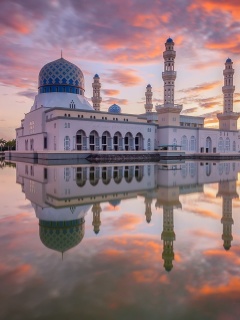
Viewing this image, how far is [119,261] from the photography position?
3410mm

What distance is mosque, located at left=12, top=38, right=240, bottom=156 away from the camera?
100.0 ft

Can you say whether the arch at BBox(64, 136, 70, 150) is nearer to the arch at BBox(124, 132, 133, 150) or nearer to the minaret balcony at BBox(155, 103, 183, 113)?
the arch at BBox(124, 132, 133, 150)

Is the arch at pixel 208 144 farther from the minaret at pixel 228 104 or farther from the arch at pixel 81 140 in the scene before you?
the arch at pixel 81 140

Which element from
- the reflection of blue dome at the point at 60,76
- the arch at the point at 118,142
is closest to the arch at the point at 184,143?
the arch at the point at 118,142

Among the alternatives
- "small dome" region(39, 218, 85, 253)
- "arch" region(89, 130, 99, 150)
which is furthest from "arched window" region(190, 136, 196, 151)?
"small dome" region(39, 218, 85, 253)

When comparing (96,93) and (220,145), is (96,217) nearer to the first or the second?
(96,93)

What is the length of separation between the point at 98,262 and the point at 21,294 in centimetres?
97

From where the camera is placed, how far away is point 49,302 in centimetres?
248

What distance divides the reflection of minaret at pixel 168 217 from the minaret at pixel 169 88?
2843 cm

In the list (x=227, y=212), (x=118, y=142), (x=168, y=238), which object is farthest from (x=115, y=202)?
(x=118, y=142)

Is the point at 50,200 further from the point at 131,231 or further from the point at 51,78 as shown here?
the point at 51,78

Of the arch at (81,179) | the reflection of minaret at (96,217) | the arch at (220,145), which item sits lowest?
the reflection of minaret at (96,217)

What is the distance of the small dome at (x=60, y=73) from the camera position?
112ft

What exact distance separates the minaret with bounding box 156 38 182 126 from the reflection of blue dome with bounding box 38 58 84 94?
10591 mm
